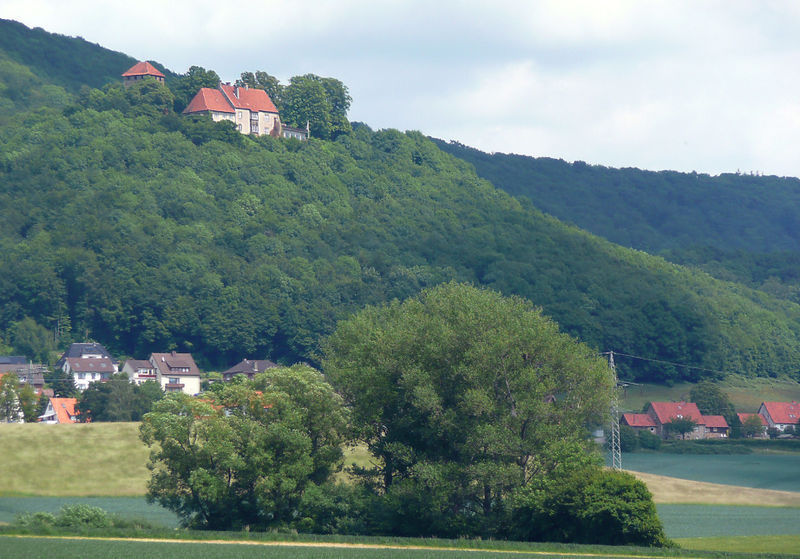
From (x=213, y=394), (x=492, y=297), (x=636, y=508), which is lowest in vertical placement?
(x=636, y=508)

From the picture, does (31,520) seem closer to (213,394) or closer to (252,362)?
(213,394)

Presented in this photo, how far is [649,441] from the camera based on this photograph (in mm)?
135500

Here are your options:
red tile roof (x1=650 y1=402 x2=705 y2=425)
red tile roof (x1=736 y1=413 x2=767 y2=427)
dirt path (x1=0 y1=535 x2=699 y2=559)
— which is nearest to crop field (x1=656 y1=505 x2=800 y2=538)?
dirt path (x1=0 y1=535 x2=699 y2=559)

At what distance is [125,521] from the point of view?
5278 cm

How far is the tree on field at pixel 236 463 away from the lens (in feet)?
175

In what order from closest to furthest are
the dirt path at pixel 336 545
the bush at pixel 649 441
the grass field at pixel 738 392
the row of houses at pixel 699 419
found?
the dirt path at pixel 336 545 < the bush at pixel 649 441 < the row of houses at pixel 699 419 < the grass field at pixel 738 392

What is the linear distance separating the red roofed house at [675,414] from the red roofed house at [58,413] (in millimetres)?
75428

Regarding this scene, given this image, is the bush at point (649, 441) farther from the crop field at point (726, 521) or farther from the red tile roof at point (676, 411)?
the crop field at point (726, 521)

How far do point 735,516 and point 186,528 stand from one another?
37.8 m

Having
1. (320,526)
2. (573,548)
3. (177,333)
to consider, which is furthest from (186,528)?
(177,333)

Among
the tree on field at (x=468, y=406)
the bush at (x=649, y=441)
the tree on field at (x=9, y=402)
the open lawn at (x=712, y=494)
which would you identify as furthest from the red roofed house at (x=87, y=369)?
the tree on field at (x=468, y=406)

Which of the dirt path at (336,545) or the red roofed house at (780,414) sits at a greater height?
the dirt path at (336,545)

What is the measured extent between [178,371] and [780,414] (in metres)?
91.1

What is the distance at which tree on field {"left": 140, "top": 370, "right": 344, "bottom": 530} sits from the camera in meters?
53.5
